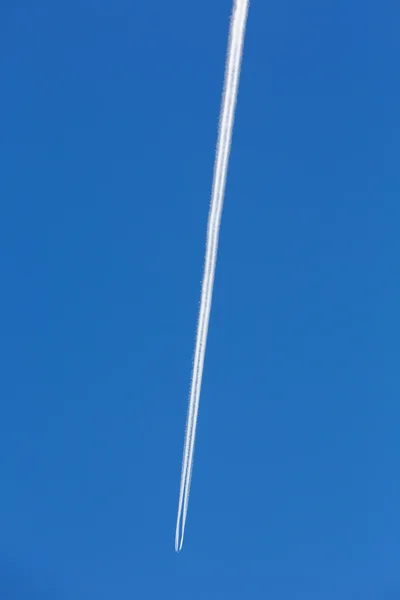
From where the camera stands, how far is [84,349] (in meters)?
0.95

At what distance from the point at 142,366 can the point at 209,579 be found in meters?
0.53

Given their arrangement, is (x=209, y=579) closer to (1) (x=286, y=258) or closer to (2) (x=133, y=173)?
(1) (x=286, y=258)

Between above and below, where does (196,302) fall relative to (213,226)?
below

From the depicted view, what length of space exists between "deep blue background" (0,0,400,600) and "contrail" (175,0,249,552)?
2 cm

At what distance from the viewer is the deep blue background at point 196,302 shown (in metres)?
0.76

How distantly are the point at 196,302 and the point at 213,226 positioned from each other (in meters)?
0.13

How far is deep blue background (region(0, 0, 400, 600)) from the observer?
0.76 meters

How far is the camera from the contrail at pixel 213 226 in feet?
2.28

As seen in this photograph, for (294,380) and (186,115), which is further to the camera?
(294,380)

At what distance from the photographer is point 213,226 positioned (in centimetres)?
84

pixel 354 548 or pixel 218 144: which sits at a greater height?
pixel 218 144

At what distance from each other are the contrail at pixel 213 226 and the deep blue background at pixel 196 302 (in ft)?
0.05

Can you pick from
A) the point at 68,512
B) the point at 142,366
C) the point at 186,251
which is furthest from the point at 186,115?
the point at 68,512

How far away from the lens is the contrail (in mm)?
694
